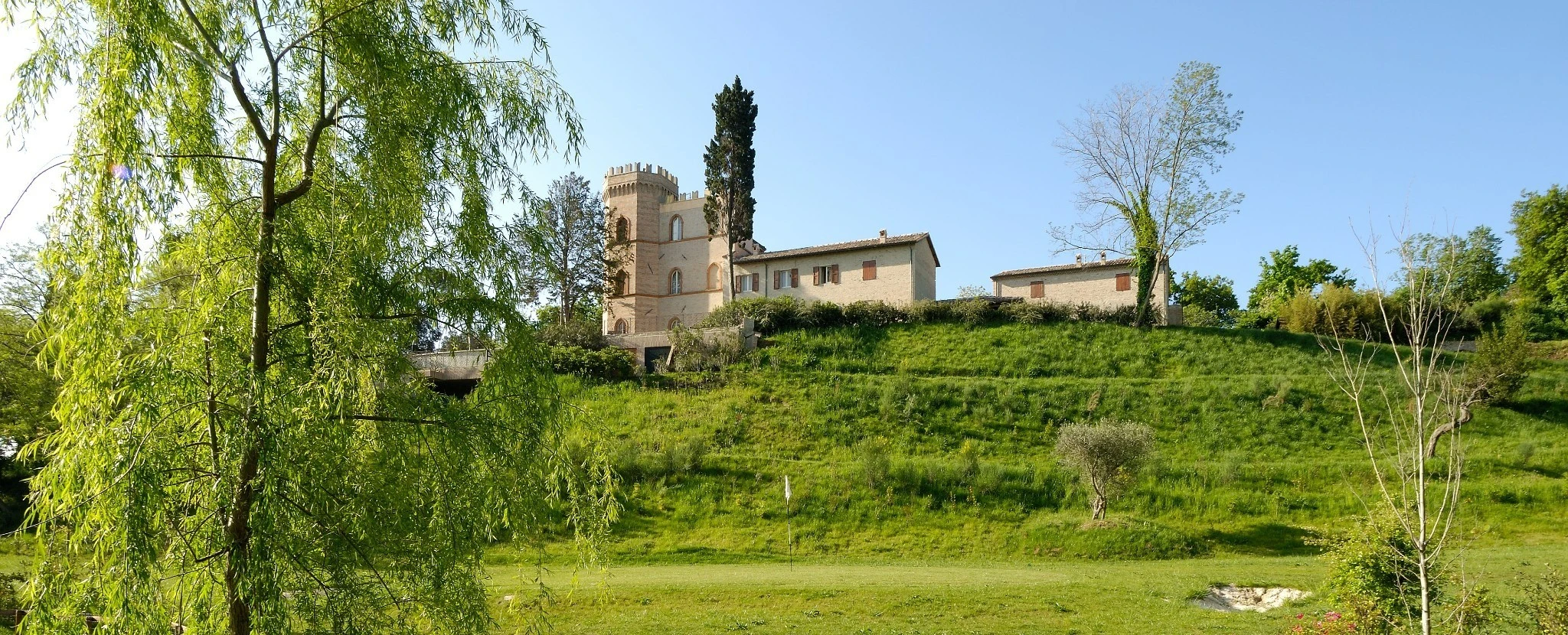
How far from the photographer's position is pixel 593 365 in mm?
35438

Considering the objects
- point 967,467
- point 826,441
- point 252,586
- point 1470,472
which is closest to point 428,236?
point 252,586

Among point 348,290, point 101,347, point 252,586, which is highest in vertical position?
point 348,290

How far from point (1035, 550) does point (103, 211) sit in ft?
66.0

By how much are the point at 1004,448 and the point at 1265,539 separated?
8.40 m

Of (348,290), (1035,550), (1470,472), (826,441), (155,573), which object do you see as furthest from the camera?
(826,441)

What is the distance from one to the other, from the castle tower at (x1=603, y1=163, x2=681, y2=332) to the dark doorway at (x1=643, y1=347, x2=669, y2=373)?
13405mm

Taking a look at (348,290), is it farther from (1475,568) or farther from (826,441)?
(826,441)

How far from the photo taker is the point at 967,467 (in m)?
25.3

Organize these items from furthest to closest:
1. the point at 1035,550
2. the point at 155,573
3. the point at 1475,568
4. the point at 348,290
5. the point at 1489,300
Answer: the point at 1489,300
the point at 1035,550
the point at 1475,568
the point at 348,290
the point at 155,573

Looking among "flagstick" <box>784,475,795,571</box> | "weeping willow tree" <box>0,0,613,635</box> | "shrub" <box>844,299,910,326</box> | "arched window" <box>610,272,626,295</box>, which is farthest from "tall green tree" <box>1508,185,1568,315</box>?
"weeping willow tree" <box>0,0,613,635</box>

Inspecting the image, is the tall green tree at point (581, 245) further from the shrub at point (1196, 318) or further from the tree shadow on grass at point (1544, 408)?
the tree shadow on grass at point (1544, 408)

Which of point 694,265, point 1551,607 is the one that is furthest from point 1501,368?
point 694,265

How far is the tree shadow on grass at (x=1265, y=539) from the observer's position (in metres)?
20.6

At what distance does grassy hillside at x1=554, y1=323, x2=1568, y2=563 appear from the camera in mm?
21781
